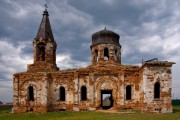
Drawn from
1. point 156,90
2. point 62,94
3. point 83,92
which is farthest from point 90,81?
point 156,90

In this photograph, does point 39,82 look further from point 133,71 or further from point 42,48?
point 133,71

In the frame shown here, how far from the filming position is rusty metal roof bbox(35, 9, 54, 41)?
1050 inches

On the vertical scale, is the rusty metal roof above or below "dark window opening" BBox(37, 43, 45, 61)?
above

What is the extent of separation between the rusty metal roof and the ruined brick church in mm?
130

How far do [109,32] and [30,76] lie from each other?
29.8 feet

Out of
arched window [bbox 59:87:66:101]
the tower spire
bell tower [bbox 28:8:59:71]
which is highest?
the tower spire

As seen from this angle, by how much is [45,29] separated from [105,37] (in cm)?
660

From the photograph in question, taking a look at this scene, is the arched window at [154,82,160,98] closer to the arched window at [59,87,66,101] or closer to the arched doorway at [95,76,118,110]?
the arched doorway at [95,76,118,110]

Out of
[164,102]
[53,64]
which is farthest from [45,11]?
[164,102]

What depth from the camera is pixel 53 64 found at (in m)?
26.7

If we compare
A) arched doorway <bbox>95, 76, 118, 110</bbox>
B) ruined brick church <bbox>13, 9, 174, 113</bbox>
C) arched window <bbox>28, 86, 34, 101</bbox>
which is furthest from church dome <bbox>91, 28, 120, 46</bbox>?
arched window <bbox>28, 86, 34, 101</bbox>

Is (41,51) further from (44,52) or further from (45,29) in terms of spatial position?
(45,29)

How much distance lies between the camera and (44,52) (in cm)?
2675

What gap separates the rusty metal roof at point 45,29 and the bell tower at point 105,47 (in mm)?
4800
